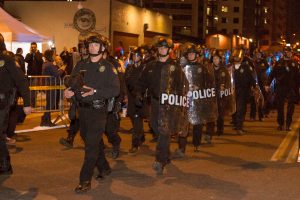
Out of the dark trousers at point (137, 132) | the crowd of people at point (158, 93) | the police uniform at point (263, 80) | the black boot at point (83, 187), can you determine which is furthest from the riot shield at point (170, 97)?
the police uniform at point (263, 80)

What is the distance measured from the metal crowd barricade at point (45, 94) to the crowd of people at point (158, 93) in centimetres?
16

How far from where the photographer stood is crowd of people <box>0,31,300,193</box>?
7.32 metres

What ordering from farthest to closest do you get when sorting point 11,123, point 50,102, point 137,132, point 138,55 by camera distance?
point 50,102 → point 11,123 → point 138,55 → point 137,132

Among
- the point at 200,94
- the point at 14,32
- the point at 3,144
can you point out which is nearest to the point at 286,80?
the point at 200,94

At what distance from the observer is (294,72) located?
1402 cm

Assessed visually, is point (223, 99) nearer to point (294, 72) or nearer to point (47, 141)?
point (294, 72)

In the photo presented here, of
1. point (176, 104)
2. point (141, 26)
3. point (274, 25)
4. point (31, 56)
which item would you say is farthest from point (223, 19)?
point (176, 104)

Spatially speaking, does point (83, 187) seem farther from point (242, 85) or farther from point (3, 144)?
point (242, 85)

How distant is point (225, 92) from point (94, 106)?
5.36 m

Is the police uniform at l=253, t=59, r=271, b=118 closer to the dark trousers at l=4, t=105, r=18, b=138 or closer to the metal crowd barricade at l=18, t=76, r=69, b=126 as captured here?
the metal crowd barricade at l=18, t=76, r=69, b=126

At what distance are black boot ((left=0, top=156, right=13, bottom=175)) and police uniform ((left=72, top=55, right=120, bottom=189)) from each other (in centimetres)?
148

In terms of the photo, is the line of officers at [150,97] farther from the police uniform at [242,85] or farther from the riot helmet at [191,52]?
the police uniform at [242,85]

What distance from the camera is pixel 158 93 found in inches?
334

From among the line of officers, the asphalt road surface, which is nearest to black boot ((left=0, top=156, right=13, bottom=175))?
the asphalt road surface
